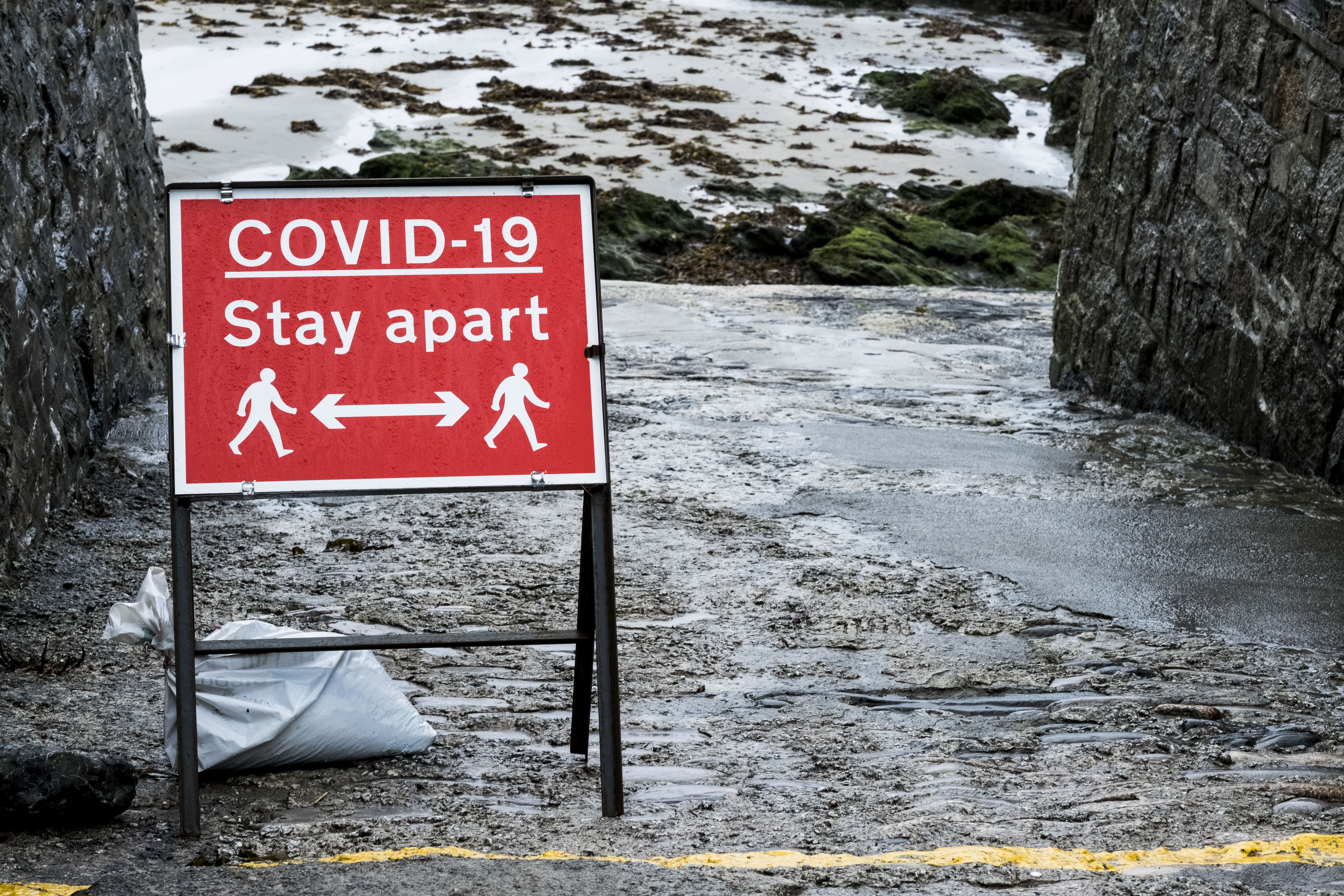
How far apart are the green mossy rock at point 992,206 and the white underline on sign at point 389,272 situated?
1371 cm

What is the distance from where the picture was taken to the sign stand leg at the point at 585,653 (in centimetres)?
293

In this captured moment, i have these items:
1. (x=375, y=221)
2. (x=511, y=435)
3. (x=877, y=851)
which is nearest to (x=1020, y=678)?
(x=877, y=851)

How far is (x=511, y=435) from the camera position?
2.73 m

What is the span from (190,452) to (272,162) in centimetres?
1415

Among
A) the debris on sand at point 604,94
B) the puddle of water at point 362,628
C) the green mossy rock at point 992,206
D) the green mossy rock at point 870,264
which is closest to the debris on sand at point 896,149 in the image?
the debris on sand at point 604,94

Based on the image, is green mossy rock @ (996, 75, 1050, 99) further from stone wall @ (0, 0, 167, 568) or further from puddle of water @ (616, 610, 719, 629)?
puddle of water @ (616, 610, 719, 629)

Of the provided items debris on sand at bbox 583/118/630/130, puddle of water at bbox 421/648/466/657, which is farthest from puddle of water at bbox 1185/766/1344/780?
debris on sand at bbox 583/118/630/130

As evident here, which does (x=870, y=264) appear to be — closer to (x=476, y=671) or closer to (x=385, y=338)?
(x=476, y=671)

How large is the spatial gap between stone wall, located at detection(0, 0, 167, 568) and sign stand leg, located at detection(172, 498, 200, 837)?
6.23 feet

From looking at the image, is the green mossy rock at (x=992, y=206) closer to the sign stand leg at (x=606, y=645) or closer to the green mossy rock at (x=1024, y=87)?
the green mossy rock at (x=1024, y=87)

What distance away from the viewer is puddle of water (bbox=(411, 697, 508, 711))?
344 centimetres

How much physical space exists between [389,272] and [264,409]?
0.38 m

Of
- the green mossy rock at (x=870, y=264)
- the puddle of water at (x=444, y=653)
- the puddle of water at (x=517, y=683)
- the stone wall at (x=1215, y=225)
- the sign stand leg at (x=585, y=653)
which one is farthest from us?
the green mossy rock at (x=870, y=264)

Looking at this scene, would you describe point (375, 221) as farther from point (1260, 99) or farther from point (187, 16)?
point (187, 16)
